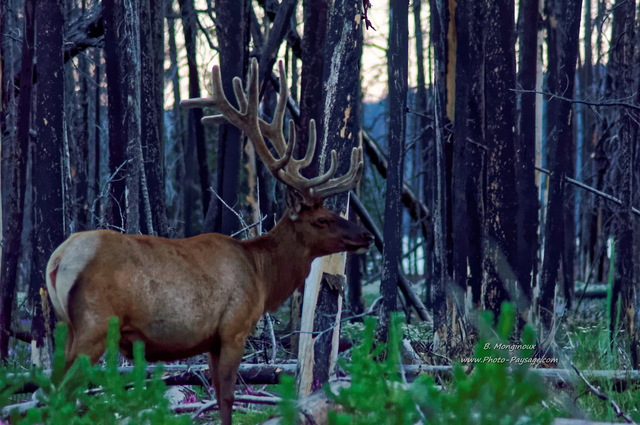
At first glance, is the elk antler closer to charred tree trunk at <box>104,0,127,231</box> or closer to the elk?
the elk

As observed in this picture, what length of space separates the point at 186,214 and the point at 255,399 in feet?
45.0

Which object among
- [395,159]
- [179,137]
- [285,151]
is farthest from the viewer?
[179,137]

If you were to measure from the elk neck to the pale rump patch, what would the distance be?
1.37 m

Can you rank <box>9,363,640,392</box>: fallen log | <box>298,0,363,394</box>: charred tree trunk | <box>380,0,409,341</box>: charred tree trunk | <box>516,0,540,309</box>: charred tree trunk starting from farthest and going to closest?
<box>516,0,540,309</box>: charred tree trunk → <box>380,0,409,341</box>: charred tree trunk → <box>298,0,363,394</box>: charred tree trunk → <box>9,363,640,392</box>: fallen log

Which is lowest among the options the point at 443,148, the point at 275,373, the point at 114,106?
the point at 275,373

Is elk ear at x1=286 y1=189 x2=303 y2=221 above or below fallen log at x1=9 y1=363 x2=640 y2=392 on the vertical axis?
above

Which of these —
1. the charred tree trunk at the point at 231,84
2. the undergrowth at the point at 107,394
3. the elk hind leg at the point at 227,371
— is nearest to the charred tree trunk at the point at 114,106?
the charred tree trunk at the point at 231,84

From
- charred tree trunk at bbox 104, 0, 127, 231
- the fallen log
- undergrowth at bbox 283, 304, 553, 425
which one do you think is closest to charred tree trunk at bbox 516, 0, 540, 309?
the fallen log

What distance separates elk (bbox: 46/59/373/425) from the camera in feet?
16.7

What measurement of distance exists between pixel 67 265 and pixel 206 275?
38.4 inches

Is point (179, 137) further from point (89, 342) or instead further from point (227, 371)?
point (89, 342)

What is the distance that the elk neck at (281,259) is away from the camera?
6188 mm

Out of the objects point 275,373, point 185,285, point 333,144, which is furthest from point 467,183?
point 185,285

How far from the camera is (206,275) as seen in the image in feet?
18.4
